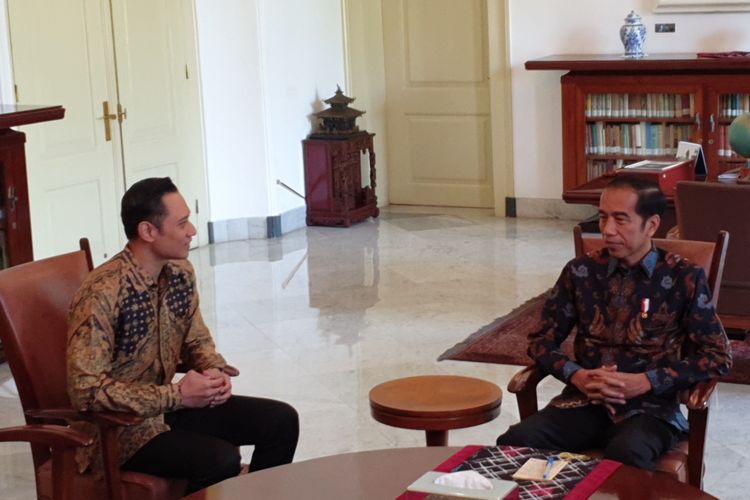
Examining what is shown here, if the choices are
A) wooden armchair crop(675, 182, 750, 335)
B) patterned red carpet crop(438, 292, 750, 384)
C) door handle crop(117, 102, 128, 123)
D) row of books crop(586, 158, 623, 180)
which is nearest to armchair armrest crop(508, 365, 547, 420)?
wooden armchair crop(675, 182, 750, 335)

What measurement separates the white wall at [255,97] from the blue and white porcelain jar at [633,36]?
2.36m

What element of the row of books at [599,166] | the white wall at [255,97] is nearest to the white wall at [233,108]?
the white wall at [255,97]

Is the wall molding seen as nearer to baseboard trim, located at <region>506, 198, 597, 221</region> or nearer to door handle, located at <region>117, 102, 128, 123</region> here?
baseboard trim, located at <region>506, 198, 597, 221</region>

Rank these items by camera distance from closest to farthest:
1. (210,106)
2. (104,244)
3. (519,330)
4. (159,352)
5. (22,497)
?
1. (159,352)
2. (22,497)
3. (519,330)
4. (104,244)
5. (210,106)

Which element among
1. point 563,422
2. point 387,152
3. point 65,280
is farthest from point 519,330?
point 387,152

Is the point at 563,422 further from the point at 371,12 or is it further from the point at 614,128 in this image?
the point at 371,12

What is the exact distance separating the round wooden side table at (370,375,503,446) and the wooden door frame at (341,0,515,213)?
5.62 m

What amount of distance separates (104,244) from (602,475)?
543 centimetres

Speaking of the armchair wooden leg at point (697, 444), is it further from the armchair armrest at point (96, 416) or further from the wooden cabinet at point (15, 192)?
the wooden cabinet at point (15, 192)

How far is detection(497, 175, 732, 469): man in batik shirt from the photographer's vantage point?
3.48 meters

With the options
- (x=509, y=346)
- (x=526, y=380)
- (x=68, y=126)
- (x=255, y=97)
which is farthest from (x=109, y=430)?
(x=255, y=97)

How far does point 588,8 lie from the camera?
880 cm

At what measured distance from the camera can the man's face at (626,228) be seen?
3.61 metres

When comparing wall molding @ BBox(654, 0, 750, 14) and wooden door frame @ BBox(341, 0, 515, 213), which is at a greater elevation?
wall molding @ BBox(654, 0, 750, 14)
